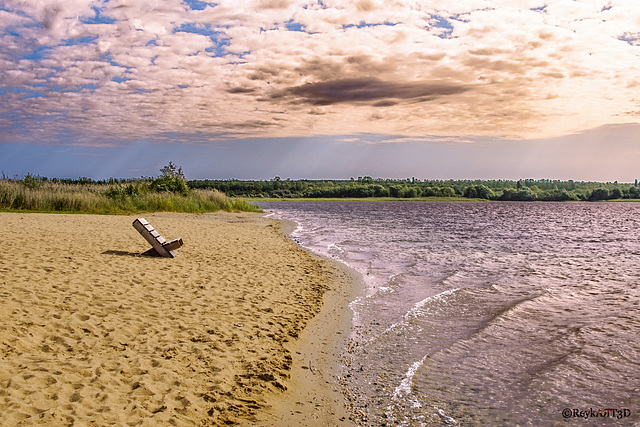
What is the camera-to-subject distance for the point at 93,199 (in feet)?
96.5

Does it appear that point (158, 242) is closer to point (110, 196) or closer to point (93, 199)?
point (93, 199)

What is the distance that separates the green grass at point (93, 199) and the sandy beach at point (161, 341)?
18164 millimetres

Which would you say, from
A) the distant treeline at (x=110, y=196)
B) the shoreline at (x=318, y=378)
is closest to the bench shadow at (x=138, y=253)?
the shoreline at (x=318, y=378)

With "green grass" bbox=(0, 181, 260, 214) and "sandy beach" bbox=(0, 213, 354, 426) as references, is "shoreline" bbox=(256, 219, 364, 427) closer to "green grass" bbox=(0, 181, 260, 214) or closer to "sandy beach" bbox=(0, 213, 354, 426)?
"sandy beach" bbox=(0, 213, 354, 426)

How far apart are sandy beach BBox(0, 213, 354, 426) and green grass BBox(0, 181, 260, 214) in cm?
1816

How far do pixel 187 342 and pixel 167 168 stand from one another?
125ft

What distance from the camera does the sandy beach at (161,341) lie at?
466cm

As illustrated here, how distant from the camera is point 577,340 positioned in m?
7.91

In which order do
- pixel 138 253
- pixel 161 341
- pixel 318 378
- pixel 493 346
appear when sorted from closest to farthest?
1. pixel 318 378
2. pixel 161 341
3. pixel 493 346
4. pixel 138 253

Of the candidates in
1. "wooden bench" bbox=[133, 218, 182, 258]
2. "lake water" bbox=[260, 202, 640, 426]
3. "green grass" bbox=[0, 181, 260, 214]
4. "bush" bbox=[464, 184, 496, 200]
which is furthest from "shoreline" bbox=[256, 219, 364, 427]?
"bush" bbox=[464, 184, 496, 200]

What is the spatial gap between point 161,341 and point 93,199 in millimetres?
26742

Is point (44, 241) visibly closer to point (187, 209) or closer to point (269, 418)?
point (269, 418)

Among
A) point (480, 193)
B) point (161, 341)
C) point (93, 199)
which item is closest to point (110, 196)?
point (93, 199)

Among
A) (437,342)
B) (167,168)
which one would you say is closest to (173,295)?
(437,342)
